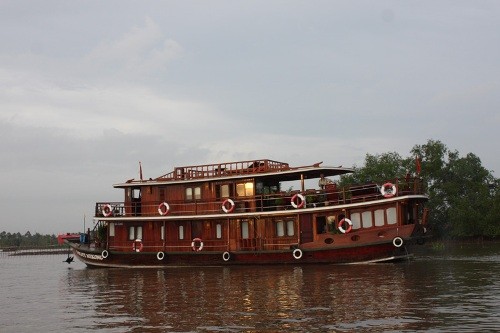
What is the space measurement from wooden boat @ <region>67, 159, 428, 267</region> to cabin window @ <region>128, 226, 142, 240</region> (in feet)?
0.18

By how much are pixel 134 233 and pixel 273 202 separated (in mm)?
8374

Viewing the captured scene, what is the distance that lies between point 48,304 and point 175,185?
13.0m

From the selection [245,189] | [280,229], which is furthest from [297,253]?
[245,189]

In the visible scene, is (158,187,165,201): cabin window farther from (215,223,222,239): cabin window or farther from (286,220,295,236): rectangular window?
(286,220,295,236): rectangular window

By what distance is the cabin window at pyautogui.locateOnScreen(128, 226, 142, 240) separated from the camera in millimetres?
31594

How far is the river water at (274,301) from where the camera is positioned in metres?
12.6

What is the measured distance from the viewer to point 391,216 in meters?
25.7

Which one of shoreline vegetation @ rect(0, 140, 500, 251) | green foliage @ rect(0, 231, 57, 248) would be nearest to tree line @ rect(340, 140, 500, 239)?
shoreline vegetation @ rect(0, 140, 500, 251)

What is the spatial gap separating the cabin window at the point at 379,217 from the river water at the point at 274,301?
6.75ft

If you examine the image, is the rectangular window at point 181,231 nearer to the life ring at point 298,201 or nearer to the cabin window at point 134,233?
the cabin window at point 134,233

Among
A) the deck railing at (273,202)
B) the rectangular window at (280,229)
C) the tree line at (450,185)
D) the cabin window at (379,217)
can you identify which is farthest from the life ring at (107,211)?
the tree line at (450,185)

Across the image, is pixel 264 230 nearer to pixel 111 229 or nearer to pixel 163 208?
pixel 163 208

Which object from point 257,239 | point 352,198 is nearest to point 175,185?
point 257,239

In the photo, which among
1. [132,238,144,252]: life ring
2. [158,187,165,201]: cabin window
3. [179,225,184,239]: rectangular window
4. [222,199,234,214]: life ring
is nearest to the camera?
[222,199,234,214]: life ring
